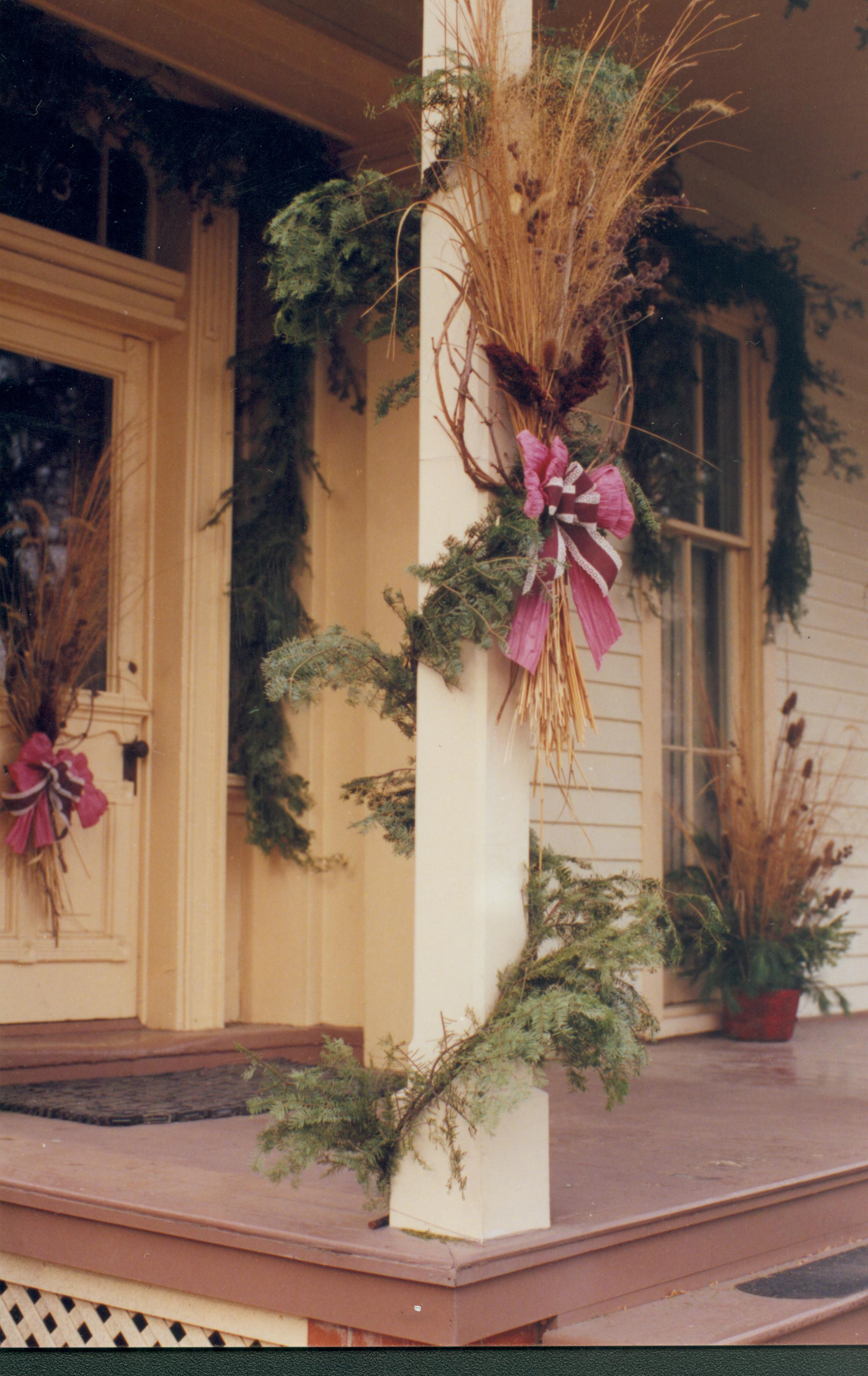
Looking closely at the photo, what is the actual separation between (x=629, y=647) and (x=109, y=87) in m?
2.55

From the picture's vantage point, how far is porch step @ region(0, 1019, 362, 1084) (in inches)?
138

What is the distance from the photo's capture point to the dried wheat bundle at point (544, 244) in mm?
2203

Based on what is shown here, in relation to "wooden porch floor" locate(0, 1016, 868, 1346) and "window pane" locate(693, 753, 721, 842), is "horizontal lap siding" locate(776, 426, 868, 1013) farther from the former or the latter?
"wooden porch floor" locate(0, 1016, 868, 1346)

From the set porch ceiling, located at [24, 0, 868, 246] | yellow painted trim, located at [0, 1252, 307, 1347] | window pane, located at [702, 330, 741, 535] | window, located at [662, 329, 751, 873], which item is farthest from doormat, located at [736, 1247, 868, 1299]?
window pane, located at [702, 330, 741, 535]

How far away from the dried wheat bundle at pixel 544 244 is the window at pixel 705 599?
9.68 feet

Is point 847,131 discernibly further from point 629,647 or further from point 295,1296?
point 295,1296

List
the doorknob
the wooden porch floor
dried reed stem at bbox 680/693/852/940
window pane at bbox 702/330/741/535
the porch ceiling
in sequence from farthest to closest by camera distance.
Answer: window pane at bbox 702/330/741/535, dried reed stem at bbox 680/693/852/940, the doorknob, the porch ceiling, the wooden porch floor

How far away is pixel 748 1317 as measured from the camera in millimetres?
2164

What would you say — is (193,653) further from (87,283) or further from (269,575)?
(87,283)

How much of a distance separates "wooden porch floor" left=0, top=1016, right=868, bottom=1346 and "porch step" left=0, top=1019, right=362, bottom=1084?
340 millimetres

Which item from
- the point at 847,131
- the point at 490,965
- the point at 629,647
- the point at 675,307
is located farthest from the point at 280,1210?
the point at 847,131

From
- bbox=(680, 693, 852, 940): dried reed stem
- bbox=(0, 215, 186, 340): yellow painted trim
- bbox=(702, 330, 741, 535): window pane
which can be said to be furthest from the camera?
bbox=(702, 330, 741, 535): window pane

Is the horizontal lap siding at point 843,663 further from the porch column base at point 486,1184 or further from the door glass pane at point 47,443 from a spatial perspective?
the porch column base at point 486,1184

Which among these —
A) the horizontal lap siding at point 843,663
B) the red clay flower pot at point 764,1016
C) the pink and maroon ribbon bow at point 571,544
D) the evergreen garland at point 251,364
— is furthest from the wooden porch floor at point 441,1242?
the horizontal lap siding at point 843,663
